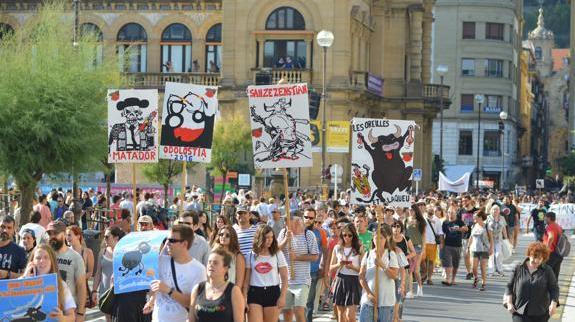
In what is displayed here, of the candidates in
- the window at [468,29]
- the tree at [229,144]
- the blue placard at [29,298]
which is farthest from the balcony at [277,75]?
the blue placard at [29,298]

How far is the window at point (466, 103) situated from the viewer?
102438mm

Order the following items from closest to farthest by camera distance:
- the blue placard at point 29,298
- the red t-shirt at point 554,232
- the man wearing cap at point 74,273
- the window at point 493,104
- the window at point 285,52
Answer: the blue placard at point 29,298 → the man wearing cap at point 74,273 → the red t-shirt at point 554,232 → the window at point 285,52 → the window at point 493,104

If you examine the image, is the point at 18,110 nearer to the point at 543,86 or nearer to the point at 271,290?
the point at 271,290

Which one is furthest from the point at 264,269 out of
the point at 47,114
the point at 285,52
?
the point at 285,52

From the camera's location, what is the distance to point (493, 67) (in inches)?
4104

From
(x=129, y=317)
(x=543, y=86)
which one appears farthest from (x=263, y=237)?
(x=543, y=86)

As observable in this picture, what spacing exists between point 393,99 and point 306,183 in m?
12.1

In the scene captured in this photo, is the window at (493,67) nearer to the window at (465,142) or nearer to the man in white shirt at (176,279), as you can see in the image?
the window at (465,142)

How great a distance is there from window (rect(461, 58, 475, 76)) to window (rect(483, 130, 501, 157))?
439cm

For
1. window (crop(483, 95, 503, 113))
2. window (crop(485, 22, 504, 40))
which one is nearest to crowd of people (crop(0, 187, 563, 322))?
window (crop(483, 95, 503, 113))

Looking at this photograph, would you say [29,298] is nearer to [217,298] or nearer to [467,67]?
[217,298]

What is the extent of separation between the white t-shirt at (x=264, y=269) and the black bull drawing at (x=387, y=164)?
422 centimetres

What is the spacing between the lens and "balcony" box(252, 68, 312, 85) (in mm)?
60750

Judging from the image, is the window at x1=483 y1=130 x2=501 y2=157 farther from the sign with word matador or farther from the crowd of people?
the sign with word matador
